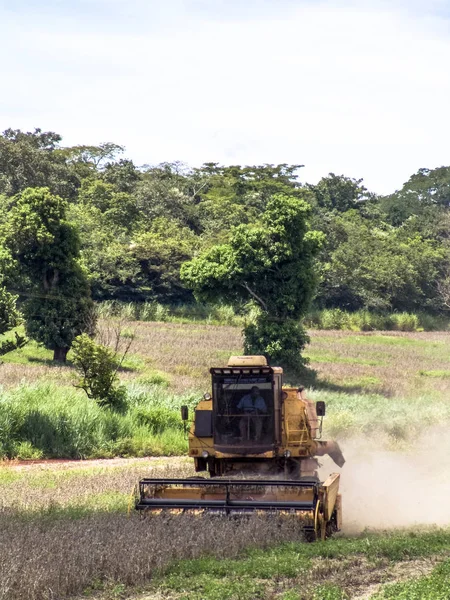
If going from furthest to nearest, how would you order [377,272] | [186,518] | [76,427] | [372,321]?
1. [377,272]
2. [372,321]
3. [76,427]
4. [186,518]

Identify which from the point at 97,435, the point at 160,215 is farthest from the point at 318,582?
the point at 160,215

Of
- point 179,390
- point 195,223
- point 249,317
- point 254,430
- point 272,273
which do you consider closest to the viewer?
point 254,430

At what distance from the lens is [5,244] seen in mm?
43281

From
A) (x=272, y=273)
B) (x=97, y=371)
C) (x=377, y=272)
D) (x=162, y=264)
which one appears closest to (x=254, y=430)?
(x=97, y=371)

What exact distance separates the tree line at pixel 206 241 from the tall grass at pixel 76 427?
2.62 meters

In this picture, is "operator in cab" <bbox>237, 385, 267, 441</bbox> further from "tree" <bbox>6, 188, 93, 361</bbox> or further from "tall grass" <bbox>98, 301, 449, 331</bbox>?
"tall grass" <bbox>98, 301, 449, 331</bbox>

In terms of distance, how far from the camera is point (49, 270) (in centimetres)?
4428

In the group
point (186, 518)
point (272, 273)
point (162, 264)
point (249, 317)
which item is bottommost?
point (186, 518)

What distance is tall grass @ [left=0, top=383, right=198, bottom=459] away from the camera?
27.1 meters

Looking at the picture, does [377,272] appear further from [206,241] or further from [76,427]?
[76,427]

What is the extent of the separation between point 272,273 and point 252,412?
26.5 metres

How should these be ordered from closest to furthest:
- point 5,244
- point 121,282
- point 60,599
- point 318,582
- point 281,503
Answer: point 60,599 < point 318,582 < point 281,503 < point 5,244 < point 121,282

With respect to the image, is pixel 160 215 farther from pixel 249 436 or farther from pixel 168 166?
pixel 249 436

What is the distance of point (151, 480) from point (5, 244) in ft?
95.6
